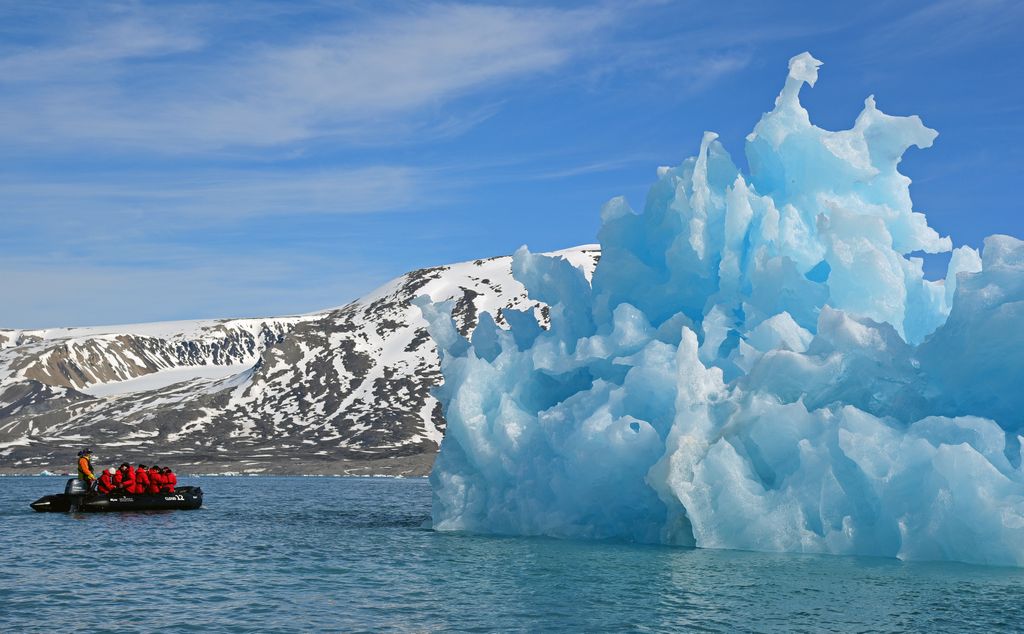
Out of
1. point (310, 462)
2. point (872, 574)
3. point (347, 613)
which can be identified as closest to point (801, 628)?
point (872, 574)

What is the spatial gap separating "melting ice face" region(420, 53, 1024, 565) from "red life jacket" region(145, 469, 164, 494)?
18572mm

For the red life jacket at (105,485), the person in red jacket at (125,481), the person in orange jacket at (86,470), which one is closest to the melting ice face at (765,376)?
the person in red jacket at (125,481)

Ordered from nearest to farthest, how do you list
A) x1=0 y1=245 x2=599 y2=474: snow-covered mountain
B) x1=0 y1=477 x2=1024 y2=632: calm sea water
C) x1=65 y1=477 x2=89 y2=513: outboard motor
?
x1=0 y1=477 x2=1024 y2=632: calm sea water, x1=65 y1=477 x2=89 y2=513: outboard motor, x1=0 y1=245 x2=599 y2=474: snow-covered mountain

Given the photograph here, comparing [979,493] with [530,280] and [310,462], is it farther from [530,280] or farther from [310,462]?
[310,462]

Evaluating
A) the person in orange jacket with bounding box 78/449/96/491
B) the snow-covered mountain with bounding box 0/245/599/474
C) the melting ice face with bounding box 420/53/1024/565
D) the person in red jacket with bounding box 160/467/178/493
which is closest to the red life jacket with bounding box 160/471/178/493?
the person in red jacket with bounding box 160/467/178/493

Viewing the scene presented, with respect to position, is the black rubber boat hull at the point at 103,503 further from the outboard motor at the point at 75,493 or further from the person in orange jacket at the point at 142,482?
the person in orange jacket at the point at 142,482

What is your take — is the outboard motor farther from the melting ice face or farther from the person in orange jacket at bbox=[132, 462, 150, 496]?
the melting ice face

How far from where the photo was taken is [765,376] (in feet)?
85.5

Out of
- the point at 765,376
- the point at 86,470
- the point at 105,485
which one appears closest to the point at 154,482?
the point at 105,485

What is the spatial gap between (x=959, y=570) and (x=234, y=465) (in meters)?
105

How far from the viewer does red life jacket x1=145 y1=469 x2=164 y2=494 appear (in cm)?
4672

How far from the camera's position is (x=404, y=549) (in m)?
28.9

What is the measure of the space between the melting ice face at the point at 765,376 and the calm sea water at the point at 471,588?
1.06 m

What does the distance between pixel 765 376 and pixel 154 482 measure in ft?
101
